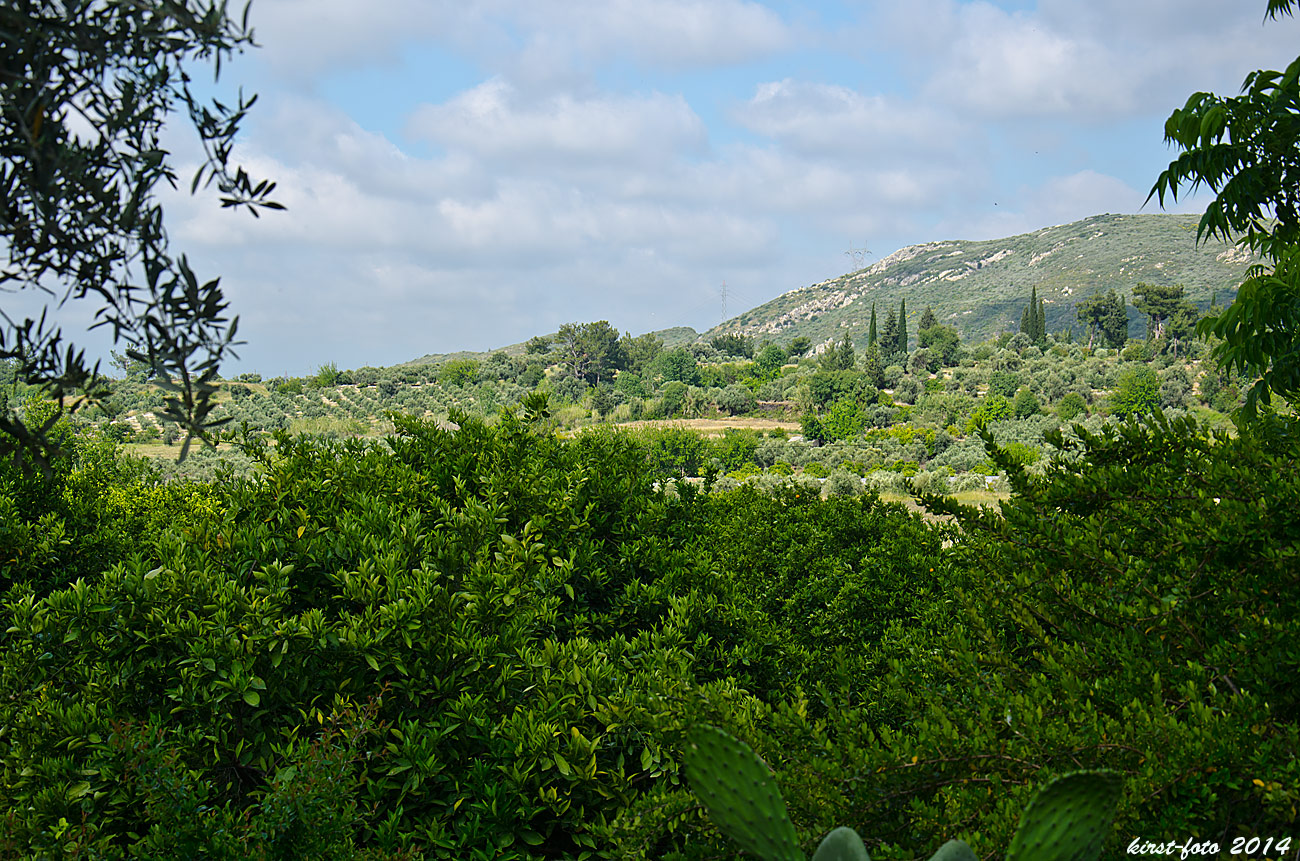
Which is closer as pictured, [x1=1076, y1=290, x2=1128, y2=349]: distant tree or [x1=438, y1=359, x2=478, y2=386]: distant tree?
[x1=438, y1=359, x2=478, y2=386]: distant tree

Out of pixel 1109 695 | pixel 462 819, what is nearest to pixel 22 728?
pixel 462 819

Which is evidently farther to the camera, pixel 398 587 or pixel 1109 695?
pixel 398 587

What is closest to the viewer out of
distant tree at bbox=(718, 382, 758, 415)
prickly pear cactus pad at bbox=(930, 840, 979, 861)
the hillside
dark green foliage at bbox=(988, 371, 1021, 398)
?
prickly pear cactus pad at bbox=(930, 840, 979, 861)

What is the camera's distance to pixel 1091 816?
69.7 inches

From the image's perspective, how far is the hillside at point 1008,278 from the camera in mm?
96375

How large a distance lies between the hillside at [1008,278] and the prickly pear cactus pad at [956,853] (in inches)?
3598

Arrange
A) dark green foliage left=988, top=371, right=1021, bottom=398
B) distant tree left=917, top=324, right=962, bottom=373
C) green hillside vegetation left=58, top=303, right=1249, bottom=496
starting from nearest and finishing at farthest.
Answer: green hillside vegetation left=58, top=303, right=1249, bottom=496 < dark green foliage left=988, top=371, right=1021, bottom=398 < distant tree left=917, top=324, right=962, bottom=373

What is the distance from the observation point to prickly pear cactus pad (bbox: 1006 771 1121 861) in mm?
1740

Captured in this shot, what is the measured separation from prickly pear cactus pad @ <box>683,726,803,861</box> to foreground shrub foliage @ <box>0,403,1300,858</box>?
1.71 ft

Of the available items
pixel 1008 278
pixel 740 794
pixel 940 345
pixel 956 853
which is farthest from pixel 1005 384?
pixel 1008 278

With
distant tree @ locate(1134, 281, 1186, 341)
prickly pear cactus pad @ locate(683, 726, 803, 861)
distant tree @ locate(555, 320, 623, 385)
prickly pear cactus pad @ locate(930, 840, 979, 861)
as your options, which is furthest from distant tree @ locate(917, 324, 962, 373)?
prickly pear cactus pad @ locate(683, 726, 803, 861)

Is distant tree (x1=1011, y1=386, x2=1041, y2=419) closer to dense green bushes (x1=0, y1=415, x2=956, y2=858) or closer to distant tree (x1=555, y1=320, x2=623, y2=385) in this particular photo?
distant tree (x1=555, y1=320, x2=623, y2=385)

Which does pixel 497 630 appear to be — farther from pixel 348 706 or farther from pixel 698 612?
pixel 698 612

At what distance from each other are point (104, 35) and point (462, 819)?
2.71m
